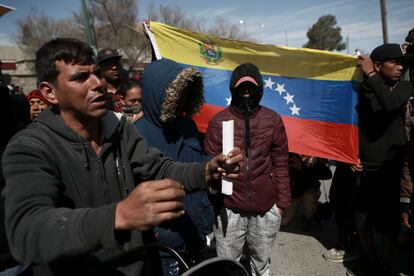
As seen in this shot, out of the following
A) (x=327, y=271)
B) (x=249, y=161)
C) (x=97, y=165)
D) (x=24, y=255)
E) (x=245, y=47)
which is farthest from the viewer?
(x=245, y=47)

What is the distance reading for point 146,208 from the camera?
0.91 m

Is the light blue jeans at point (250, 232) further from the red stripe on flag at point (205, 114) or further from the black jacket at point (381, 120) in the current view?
the red stripe on flag at point (205, 114)

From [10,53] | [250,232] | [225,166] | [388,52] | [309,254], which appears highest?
[10,53]

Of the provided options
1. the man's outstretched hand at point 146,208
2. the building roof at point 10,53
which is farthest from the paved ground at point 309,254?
the building roof at point 10,53

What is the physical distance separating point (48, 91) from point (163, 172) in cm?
71

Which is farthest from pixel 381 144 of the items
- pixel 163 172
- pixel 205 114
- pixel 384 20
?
pixel 384 20

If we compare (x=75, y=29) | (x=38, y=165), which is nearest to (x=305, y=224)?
(x=38, y=165)

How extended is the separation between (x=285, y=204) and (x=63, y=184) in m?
1.88

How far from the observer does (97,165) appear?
1.41m

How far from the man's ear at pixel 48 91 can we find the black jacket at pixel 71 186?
0.21 feet

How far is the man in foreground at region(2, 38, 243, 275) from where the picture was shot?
911mm

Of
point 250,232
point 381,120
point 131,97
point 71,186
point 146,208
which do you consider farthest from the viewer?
point 131,97

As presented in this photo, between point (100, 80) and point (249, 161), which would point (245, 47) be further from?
point (100, 80)

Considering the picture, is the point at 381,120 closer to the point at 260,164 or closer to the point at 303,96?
the point at 303,96
